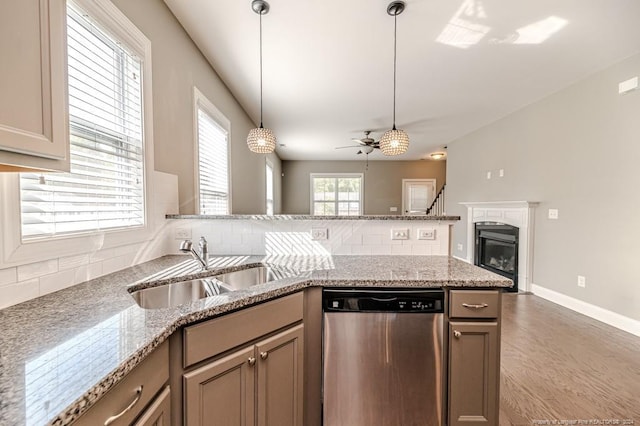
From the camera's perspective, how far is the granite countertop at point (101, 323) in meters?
0.52

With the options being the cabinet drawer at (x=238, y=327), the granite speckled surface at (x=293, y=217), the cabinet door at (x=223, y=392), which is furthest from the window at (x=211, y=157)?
the cabinet door at (x=223, y=392)

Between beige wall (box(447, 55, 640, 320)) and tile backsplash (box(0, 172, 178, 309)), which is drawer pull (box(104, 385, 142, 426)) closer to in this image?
tile backsplash (box(0, 172, 178, 309))

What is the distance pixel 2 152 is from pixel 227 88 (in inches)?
121

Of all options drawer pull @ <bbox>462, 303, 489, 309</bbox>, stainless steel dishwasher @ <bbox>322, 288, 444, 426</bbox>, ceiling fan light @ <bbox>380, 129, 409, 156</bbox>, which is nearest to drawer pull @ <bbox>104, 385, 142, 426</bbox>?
stainless steel dishwasher @ <bbox>322, 288, 444, 426</bbox>

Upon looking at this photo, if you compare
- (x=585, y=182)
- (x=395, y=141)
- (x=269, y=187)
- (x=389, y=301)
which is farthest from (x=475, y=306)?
(x=269, y=187)

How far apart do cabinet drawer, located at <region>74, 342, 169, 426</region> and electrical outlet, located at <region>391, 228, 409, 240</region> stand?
1.58m

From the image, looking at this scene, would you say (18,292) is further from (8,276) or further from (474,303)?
(474,303)

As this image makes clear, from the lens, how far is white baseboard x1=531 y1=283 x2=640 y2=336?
8.70 feet

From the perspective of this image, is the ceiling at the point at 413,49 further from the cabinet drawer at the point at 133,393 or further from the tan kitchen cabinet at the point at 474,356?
the cabinet drawer at the point at 133,393

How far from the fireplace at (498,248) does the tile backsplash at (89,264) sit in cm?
459

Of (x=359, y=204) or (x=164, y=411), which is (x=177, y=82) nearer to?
(x=164, y=411)

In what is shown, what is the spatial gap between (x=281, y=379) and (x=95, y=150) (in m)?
1.47

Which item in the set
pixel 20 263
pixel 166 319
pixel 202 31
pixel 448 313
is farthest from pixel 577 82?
pixel 20 263

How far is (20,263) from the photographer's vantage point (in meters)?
0.97
